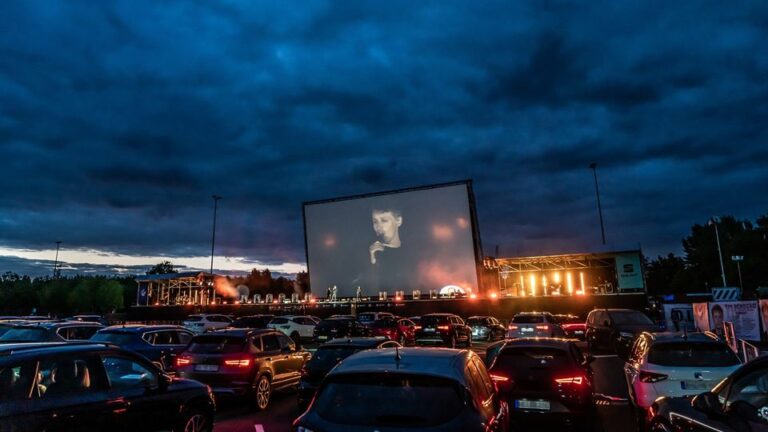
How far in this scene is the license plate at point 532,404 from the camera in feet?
23.4

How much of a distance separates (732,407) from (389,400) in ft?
8.47

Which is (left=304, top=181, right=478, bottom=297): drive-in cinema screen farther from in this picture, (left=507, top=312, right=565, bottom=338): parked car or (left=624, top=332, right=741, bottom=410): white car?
(left=624, top=332, right=741, bottom=410): white car

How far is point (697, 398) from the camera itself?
4043 millimetres

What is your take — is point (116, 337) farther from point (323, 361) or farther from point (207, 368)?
point (323, 361)

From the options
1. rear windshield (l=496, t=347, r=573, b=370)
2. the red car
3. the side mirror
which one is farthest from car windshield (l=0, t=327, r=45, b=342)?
the side mirror

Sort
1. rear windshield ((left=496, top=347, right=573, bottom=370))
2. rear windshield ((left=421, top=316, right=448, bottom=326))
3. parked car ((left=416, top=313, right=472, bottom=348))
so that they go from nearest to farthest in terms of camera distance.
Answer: rear windshield ((left=496, top=347, right=573, bottom=370)) → parked car ((left=416, top=313, right=472, bottom=348)) → rear windshield ((left=421, top=316, right=448, bottom=326))

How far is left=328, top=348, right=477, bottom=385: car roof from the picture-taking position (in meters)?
4.00

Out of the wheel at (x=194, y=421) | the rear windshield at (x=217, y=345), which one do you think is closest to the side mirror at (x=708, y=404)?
the wheel at (x=194, y=421)

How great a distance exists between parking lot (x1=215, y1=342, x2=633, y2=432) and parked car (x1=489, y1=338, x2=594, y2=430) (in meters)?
1.01

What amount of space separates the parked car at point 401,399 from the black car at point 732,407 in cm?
161

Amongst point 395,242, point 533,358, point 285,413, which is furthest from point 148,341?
point 395,242

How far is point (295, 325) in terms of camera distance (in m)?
26.6

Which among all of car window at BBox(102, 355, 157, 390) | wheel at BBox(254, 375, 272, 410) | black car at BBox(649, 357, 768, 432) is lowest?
wheel at BBox(254, 375, 272, 410)

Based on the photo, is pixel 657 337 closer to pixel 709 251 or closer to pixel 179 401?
pixel 179 401
